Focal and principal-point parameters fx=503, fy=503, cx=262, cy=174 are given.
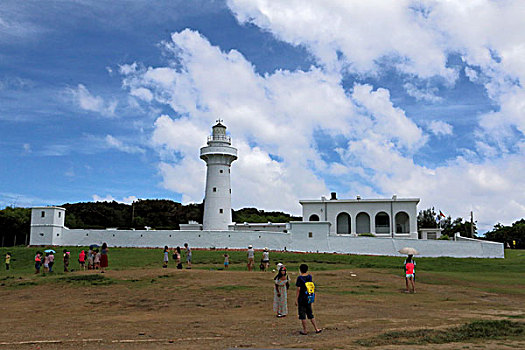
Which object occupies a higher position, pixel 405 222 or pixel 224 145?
pixel 224 145

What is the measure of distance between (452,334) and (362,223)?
38.2m

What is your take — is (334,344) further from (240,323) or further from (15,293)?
(15,293)

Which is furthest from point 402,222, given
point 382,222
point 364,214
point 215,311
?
point 215,311

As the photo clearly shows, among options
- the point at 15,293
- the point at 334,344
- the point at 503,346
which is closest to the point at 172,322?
the point at 334,344

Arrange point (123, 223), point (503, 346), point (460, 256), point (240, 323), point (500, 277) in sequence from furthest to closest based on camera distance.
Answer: point (123, 223) < point (460, 256) < point (500, 277) < point (240, 323) < point (503, 346)

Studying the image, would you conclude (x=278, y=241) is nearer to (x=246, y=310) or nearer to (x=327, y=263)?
(x=327, y=263)

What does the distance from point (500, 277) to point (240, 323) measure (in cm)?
1758

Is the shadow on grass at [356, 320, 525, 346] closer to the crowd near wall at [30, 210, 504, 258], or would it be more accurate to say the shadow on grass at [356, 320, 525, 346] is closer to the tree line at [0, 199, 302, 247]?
the crowd near wall at [30, 210, 504, 258]

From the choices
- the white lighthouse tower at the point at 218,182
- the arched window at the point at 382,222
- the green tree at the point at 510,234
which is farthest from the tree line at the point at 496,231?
the white lighthouse tower at the point at 218,182

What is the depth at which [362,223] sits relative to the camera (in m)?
48.7

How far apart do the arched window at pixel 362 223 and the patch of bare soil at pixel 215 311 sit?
25.1m

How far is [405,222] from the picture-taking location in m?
48.6

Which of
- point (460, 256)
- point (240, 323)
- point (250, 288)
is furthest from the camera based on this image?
point (460, 256)

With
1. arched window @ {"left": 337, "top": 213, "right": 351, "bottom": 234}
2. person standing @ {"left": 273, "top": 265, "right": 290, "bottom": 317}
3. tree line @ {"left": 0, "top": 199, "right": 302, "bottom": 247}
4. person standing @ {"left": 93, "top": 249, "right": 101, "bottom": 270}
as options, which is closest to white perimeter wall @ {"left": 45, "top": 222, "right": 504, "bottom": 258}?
arched window @ {"left": 337, "top": 213, "right": 351, "bottom": 234}
